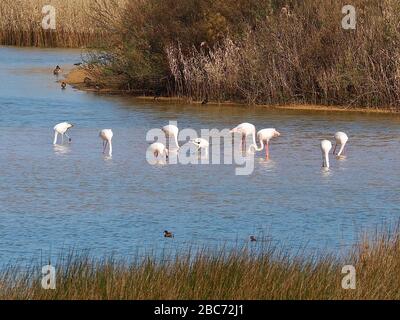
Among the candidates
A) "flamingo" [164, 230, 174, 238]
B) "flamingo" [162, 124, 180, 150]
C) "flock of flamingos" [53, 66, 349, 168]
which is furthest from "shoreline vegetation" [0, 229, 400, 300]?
"flamingo" [162, 124, 180, 150]

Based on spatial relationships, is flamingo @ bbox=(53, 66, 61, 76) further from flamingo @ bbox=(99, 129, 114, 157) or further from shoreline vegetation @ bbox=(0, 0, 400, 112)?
flamingo @ bbox=(99, 129, 114, 157)

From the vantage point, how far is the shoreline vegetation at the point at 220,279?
824 cm

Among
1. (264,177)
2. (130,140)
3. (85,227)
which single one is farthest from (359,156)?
(85,227)

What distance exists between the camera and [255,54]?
24531mm

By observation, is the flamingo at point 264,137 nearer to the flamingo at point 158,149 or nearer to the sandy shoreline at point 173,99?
the flamingo at point 158,149

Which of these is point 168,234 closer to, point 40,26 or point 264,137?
point 264,137

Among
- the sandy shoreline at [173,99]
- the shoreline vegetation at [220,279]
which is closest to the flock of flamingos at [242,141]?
the sandy shoreline at [173,99]

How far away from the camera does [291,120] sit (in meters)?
21.7

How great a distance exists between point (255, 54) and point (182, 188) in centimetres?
1043

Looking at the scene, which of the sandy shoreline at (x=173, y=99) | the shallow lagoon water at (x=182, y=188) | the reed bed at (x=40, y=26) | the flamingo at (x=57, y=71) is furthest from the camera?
the reed bed at (x=40, y=26)

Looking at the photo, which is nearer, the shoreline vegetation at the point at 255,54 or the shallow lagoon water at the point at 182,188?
the shallow lagoon water at the point at 182,188

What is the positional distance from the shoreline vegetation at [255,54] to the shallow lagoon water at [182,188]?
4.16 ft

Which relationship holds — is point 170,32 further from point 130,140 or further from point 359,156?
point 359,156

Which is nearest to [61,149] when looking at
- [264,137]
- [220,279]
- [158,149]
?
[158,149]
